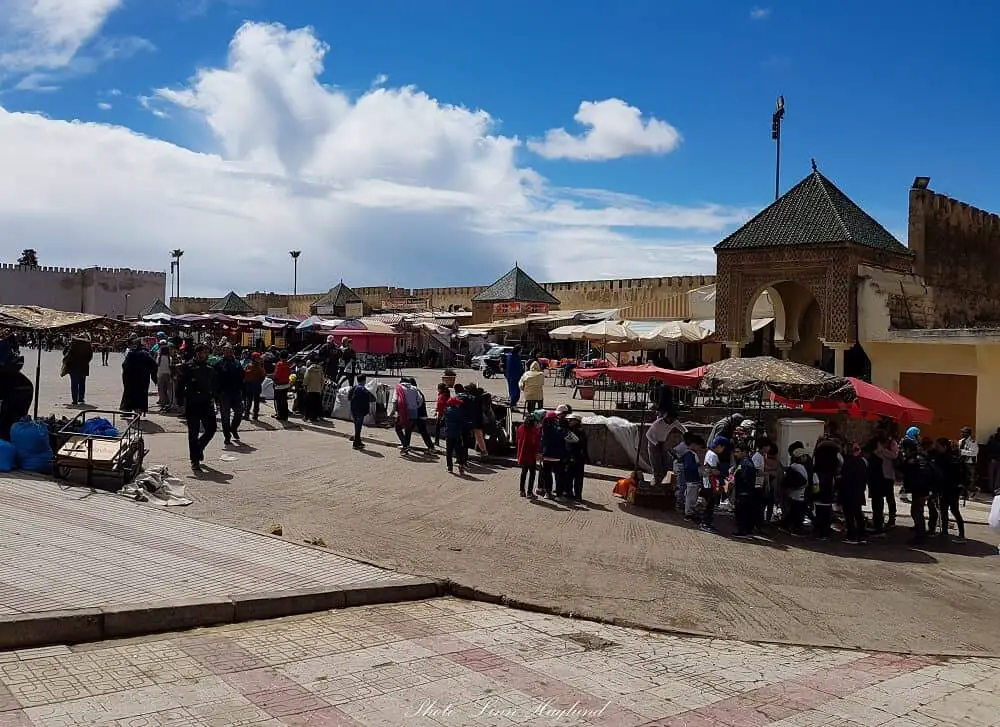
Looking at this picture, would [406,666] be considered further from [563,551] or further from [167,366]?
[167,366]

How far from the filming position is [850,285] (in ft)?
77.1

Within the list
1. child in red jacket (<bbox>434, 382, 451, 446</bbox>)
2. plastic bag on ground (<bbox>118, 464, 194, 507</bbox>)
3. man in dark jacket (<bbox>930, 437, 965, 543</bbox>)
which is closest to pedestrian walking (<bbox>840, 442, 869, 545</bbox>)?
man in dark jacket (<bbox>930, 437, 965, 543</bbox>)

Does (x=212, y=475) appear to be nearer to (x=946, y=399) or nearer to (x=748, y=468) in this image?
(x=748, y=468)

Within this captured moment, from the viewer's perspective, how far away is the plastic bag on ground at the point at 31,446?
11375 mm

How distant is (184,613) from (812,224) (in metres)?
21.9

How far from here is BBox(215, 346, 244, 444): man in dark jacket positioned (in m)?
15.8

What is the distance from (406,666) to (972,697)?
376 cm

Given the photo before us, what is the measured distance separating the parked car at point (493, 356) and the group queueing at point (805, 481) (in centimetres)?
2302

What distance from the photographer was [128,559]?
303 inches

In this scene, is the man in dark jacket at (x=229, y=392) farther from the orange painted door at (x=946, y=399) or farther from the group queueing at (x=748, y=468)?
the orange painted door at (x=946, y=399)

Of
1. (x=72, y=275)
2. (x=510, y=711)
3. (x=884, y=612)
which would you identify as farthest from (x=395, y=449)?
(x=72, y=275)

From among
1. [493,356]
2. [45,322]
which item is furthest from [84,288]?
[45,322]

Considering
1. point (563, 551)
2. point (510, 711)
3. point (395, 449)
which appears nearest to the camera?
point (510, 711)

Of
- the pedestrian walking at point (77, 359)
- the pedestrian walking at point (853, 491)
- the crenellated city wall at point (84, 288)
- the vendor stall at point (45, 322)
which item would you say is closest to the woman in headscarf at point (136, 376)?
the pedestrian walking at point (77, 359)
